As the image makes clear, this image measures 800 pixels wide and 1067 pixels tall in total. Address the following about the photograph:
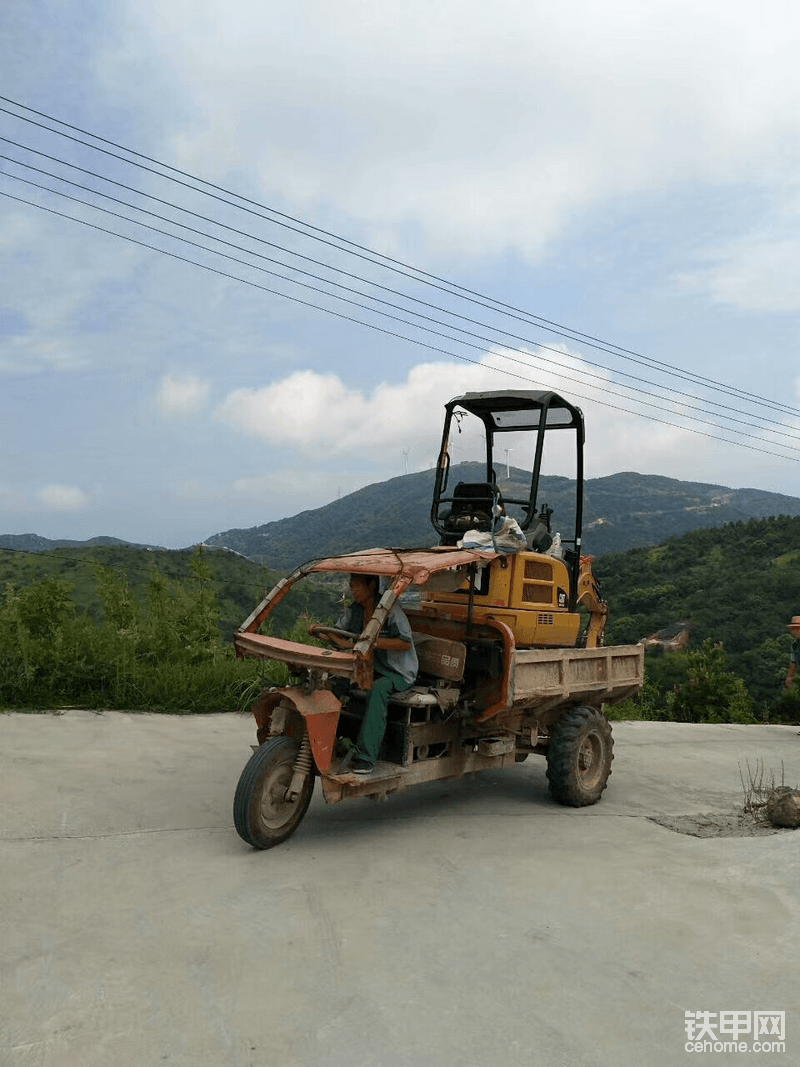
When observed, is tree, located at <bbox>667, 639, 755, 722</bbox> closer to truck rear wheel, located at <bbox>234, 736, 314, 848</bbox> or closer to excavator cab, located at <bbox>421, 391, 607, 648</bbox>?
excavator cab, located at <bbox>421, 391, 607, 648</bbox>

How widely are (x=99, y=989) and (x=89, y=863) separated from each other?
1528mm

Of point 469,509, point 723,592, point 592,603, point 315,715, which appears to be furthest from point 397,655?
point 723,592

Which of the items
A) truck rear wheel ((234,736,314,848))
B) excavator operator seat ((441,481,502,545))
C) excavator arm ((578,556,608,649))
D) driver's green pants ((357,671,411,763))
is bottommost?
truck rear wheel ((234,736,314,848))

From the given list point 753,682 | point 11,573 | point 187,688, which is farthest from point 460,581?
point 11,573

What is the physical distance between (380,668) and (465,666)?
106cm

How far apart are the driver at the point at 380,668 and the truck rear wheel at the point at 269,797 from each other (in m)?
0.40

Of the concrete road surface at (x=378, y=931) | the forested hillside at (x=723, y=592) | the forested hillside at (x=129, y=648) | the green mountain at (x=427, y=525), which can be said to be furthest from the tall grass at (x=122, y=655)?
the green mountain at (x=427, y=525)

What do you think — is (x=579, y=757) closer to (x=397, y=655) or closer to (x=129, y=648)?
(x=397, y=655)

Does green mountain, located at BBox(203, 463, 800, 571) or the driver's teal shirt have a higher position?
green mountain, located at BBox(203, 463, 800, 571)

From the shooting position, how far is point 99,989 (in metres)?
3.59

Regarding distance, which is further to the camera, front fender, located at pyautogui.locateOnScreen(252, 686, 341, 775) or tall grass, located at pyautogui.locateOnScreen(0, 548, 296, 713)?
tall grass, located at pyautogui.locateOnScreen(0, 548, 296, 713)

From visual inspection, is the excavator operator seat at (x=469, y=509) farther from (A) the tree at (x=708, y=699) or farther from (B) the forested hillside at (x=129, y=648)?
(A) the tree at (x=708, y=699)

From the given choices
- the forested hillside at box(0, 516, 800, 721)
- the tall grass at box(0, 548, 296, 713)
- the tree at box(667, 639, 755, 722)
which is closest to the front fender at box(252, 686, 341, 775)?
the forested hillside at box(0, 516, 800, 721)

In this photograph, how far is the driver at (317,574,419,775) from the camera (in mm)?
5613
